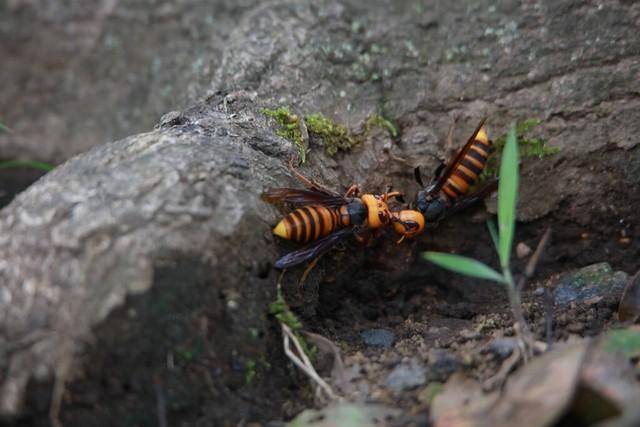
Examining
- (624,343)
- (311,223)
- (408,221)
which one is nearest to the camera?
(624,343)

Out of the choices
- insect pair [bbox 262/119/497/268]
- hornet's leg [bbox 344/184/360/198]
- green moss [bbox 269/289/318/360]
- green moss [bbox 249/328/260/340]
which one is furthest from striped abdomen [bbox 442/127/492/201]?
green moss [bbox 249/328/260/340]

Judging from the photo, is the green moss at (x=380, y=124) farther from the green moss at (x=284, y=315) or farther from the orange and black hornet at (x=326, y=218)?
the green moss at (x=284, y=315)

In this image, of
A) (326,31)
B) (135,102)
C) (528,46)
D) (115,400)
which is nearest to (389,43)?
(326,31)

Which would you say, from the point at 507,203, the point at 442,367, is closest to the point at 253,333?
the point at 442,367

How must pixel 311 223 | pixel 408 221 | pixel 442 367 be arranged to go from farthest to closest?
pixel 408 221 → pixel 311 223 → pixel 442 367

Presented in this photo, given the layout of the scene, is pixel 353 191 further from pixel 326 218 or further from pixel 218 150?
pixel 218 150

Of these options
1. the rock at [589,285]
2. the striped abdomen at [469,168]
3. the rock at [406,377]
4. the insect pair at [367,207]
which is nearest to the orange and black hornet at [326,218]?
the insect pair at [367,207]

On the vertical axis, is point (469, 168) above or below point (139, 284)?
above
